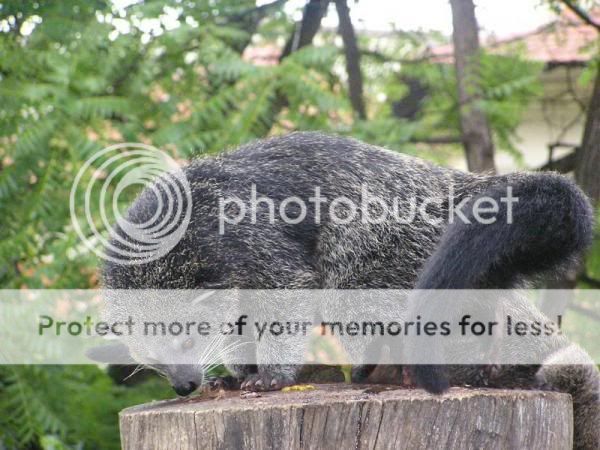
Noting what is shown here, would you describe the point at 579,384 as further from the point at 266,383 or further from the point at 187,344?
the point at 187,344

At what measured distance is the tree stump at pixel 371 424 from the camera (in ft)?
9.30

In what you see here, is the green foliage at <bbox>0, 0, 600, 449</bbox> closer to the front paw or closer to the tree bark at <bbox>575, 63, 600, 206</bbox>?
the tree bark at <bbox>575, 63, 600, 206</bbox>

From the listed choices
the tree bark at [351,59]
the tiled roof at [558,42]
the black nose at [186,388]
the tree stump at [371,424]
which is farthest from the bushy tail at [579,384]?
the tree bark at [351,59]

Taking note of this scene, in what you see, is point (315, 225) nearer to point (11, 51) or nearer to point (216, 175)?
point (216, 175)

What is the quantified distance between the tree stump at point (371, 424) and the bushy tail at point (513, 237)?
0.13 metres

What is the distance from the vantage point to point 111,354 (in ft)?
13.3

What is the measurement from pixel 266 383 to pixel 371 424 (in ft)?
2.67

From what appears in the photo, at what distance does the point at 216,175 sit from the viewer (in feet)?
12.3

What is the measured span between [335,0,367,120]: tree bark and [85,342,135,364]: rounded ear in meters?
3.12

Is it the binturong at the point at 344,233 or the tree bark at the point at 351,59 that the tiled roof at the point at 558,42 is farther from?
the binturong at the point at 344,233

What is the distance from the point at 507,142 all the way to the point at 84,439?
158 inches

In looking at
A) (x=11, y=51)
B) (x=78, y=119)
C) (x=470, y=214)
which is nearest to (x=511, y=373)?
(x=470, y=214)

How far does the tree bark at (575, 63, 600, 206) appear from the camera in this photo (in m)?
5.66

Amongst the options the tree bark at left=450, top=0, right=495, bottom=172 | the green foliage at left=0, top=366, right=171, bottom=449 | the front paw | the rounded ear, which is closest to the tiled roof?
the tree bark at left=450, top=0, right=495, bottom=172
